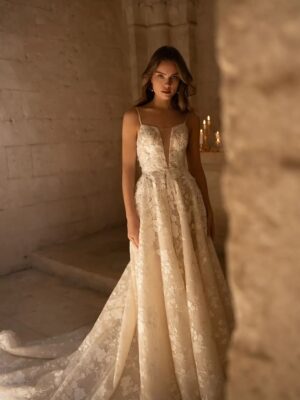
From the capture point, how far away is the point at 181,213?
7.13 feet

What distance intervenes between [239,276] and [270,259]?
0.26 feet

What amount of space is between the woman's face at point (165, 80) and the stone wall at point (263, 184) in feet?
4.55

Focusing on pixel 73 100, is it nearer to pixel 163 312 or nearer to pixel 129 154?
pixel 129 154

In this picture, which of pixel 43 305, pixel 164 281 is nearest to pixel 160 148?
pixel 164 281

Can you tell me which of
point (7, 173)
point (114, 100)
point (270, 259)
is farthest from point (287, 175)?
point (114, 100)

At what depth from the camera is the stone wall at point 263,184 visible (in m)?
0.67

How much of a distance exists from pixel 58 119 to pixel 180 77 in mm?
3345

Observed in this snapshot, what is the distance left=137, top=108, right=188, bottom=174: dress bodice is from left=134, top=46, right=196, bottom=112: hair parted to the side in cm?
14

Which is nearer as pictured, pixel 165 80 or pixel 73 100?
pixel 165 80

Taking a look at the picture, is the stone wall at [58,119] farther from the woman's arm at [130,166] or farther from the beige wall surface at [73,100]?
the woman's arm at [130,166]

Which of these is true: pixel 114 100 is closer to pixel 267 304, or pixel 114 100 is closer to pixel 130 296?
pixel 130 296

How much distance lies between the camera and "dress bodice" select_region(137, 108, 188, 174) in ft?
7.12

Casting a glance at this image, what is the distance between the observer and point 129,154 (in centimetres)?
224

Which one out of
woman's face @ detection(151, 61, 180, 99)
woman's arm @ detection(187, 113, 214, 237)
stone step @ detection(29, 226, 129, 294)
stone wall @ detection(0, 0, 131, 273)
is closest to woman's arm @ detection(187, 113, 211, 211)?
woman's arm @ detection(187, 113, 214, 237)
